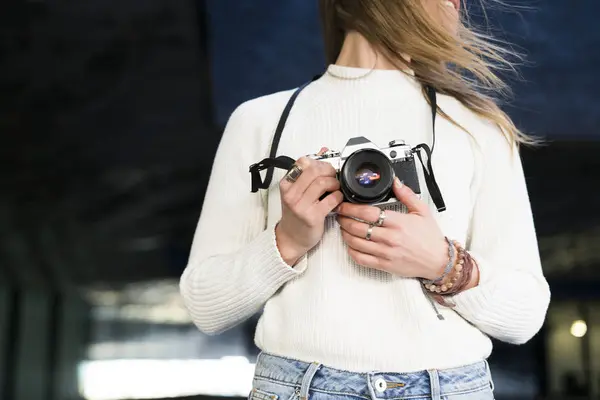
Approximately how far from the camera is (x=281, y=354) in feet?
2.30

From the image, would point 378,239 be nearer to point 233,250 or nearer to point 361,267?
point 361,267

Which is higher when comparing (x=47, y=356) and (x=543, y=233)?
(x=543, y=233)

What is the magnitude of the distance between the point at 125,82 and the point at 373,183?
2675mm

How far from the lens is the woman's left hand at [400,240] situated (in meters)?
0.66

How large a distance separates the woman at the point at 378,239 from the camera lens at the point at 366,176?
15 mm

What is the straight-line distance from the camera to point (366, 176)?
25.5 inches

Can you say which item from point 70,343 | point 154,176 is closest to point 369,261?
point 154,176

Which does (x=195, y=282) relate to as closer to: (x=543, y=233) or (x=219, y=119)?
(x=219, y=119)

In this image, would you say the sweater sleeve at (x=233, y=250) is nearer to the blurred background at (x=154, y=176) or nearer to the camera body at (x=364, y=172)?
the camera body at (x=364, y=172)

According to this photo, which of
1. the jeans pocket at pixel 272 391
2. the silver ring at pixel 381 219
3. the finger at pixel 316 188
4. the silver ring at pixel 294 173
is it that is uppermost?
the silver ring at pixel 294 173

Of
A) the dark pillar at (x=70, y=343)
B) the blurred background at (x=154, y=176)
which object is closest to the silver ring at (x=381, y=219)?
the blurred background at (x=154, y=176)

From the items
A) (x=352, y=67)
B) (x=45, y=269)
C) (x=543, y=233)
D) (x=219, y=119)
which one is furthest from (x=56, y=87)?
(x=352, y=67)

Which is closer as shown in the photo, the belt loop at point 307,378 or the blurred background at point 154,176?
the belt loop at point 307,378

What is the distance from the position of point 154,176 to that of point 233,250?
2.84 meters
